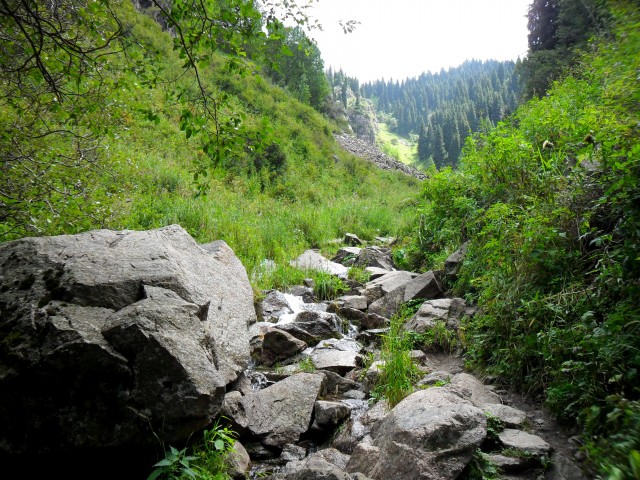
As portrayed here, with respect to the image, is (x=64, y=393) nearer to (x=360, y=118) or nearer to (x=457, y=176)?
(x=457, y=176)

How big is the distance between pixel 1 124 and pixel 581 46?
1887 cm

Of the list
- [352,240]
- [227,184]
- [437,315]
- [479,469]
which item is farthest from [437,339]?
[227,184]

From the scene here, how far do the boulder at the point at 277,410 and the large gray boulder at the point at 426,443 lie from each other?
810 millimetres

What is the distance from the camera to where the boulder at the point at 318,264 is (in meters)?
8.76

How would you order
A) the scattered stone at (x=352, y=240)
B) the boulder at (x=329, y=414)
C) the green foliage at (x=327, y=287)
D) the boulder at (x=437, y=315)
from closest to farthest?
the boulder at (x=329, y=414) → the boulder at (x=437, y=315) → the green foliage at (x=327, y=287) → the scattered stone at (x=352, y=240)

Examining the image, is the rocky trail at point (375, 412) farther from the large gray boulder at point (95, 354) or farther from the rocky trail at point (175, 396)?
the large gray boulder at point (95, 354)

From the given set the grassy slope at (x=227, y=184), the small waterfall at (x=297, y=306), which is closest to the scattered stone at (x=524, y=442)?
the grassy slope at (x=227, y=184)

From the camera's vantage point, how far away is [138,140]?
13.0 m

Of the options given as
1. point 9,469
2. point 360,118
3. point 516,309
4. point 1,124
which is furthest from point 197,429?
point 360,118

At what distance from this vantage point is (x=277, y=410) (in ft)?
12.6

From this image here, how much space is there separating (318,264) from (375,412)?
556cm

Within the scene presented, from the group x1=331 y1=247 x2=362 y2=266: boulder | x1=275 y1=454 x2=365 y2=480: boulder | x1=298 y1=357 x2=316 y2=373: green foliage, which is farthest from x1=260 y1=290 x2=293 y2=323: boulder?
x1=275 y1=454 x2=365 y2=480: boulder

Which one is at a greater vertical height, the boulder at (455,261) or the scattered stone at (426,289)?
the boulder at (455,261)

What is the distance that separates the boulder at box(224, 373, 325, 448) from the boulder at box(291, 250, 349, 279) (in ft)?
14.5
